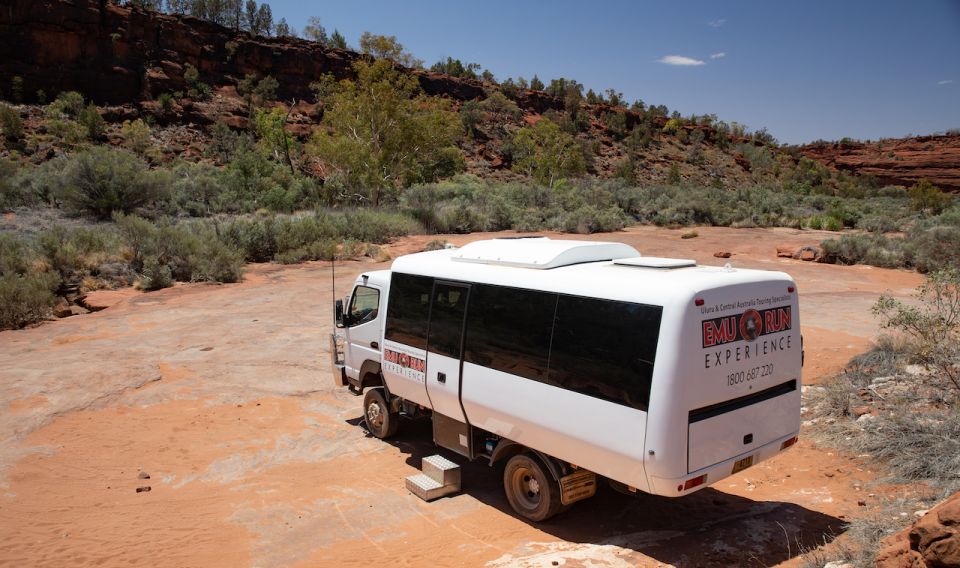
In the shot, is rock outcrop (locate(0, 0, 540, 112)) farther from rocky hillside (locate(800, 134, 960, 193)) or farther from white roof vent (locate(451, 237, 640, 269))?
rocky hillside (locate(800, 134, 960, 193))

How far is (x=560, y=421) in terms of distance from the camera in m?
5.70

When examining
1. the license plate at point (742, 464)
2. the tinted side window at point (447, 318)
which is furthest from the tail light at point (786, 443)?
the tinted side window at point (447, 318)

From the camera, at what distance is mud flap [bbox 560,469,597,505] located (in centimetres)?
597

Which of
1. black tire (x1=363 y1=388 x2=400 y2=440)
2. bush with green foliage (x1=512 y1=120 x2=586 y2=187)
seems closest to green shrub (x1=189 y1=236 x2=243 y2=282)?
black tire (x1=363 y1=388 x2=400 y2=440)

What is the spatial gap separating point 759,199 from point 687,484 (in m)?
45.7

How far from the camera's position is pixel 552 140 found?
194ft

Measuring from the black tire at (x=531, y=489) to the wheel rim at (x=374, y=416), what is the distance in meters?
2.70

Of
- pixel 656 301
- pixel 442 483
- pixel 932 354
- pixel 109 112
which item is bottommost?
pixel 442 483

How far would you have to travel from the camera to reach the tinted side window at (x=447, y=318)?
6.84 meters

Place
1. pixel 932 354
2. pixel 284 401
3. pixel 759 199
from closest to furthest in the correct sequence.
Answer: pixel 932 354, pixel 284 401, pixel 759 199

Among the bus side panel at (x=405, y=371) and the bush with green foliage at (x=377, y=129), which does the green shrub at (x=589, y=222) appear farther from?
the bus side panel at (x=405, y=371)

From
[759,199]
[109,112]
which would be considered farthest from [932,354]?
[109,112]

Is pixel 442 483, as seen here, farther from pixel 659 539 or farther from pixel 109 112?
pixel 109 112

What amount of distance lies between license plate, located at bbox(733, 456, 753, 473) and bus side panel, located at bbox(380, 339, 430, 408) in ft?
11.1
